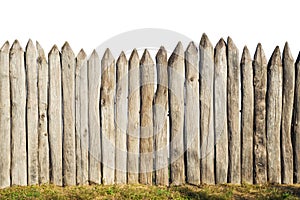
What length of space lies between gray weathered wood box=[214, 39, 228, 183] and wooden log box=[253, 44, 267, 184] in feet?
1.82

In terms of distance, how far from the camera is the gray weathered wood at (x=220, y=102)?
8.26 m

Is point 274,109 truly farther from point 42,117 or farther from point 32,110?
point 32,110

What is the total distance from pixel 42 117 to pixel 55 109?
0.92 ft

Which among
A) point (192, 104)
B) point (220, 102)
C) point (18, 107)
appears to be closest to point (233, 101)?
Result: point (220, 102)

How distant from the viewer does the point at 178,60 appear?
8.21m

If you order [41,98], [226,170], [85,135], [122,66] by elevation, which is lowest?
[226,170]

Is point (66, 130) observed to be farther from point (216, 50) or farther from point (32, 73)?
point (216, 50)

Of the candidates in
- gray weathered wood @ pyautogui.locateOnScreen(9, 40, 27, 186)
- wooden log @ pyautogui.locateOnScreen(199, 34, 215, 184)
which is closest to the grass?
gray weathered wood @ pyautogui.locateOnScreen(9, 40, 27, 186)

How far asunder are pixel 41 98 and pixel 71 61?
86 centimetres

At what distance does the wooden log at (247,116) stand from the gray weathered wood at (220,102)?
1.08 ft

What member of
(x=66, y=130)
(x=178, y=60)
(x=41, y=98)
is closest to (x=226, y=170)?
(x=178, y=60)

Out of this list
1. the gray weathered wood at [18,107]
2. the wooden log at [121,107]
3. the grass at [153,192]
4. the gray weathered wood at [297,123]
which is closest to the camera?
the grass at [153,192]

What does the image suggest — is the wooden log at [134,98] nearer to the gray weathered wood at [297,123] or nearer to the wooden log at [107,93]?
the wooden log at [107,93]

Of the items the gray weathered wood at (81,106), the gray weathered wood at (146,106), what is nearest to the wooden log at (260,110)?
the gray weathered wood at (146,106)
